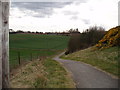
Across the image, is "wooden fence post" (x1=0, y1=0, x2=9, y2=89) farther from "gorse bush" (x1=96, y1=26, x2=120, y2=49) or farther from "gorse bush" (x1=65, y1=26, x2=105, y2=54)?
"gorse bush" (x1=65, y1=26, x2=105, y2=54)

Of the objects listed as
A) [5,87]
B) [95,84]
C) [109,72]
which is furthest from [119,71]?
[5,87]

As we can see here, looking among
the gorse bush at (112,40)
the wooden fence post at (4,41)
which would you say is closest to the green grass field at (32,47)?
the gorse bush at (112,40)

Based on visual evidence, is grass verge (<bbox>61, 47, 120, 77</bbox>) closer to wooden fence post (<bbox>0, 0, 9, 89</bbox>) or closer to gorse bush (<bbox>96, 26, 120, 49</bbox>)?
gorse bush (<bbox>96, 26, 120, 49</bbox>)

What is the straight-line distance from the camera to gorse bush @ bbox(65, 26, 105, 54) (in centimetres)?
3930

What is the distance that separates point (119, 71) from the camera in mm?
9250

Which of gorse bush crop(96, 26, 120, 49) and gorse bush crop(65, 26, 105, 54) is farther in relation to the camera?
gorse bush crop(65, 26, 105, 54)

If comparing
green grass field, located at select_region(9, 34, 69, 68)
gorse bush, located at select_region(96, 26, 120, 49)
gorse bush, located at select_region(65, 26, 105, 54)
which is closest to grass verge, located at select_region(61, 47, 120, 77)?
gorse bush, located at select_region(96, 26, 120, 49)

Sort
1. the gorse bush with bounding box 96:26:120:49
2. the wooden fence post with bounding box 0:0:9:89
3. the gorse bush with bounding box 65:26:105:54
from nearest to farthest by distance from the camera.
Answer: the wooden fence post with bounding box 0:0:9:89, the gorse bush with bounding box 96:26:120:49, the gorse bush with bounding box 65:26:105:54

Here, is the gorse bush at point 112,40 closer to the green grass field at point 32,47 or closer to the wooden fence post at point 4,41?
the green grass field at point 32,47

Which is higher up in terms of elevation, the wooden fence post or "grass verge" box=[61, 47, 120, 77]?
the wooden fence post

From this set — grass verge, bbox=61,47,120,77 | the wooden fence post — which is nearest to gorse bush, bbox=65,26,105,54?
grass verge, bbox=61,47,120,77

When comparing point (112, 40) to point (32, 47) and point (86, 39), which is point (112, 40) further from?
point (32, 47)

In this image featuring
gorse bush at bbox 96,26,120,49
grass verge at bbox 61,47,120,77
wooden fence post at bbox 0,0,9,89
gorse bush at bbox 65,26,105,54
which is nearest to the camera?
wooden fence post at bbox 0,0,9,89

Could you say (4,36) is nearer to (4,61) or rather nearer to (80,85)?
(4,61)
